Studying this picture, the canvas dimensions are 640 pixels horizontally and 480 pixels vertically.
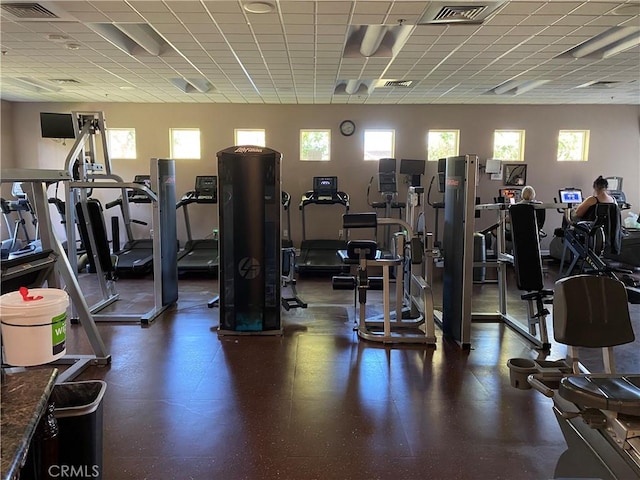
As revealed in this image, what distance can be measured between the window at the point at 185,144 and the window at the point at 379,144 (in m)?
3.46

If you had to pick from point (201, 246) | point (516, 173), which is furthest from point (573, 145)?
point (201, 246)

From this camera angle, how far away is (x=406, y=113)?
29.5ft

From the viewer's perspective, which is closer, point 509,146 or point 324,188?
point 324,188

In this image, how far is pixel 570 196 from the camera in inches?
337

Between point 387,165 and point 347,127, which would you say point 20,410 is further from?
point 347,127

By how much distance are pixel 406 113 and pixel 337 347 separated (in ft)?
20.4

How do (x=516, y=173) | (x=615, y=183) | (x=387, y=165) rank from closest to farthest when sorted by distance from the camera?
1. (x=387, y=165)
2. (x=615, y=183)
3. (x=516, y=173)

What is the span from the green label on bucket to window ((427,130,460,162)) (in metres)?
8.25

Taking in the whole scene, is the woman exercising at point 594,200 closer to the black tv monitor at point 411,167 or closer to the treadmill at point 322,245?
the black tv monitor at point 411,167

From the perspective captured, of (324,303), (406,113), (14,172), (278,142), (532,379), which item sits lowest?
(324,303)

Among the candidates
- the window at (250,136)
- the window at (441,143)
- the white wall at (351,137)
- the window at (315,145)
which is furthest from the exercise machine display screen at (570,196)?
the window at (250,136)

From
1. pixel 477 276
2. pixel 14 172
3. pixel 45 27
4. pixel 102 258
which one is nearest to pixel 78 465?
pixel 14 172

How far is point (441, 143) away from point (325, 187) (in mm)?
2786

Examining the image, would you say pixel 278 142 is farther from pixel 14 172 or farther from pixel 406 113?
pixel 14 172
